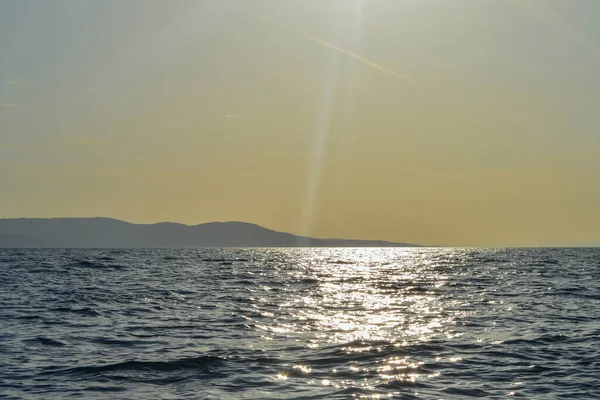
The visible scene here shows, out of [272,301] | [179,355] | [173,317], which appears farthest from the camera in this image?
[272,301]

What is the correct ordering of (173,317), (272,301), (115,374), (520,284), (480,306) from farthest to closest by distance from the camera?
(520,284) < (272,301) < (480,306) < (173,317) < (115,374)

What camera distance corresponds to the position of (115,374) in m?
19.3

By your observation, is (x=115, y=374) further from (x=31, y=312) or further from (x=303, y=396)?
(x=31, y=312)

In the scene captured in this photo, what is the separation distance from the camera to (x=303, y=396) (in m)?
16.9

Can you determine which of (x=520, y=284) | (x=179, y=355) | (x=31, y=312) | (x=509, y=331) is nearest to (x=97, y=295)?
(x=31, y=312)

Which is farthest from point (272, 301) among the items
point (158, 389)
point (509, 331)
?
point (158, 389)

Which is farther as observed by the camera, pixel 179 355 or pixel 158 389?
pixel 179 355

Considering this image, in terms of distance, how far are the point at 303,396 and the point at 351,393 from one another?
1.28 m

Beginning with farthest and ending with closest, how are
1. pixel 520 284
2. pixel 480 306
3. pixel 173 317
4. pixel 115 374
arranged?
pixel 520 284, pixel 480 306, pixel 173 317, pixel 115 374

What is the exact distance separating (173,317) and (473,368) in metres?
Result: 16.2

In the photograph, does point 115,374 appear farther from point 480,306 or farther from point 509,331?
point 480,306

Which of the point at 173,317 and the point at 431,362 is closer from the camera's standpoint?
the point at 431,362

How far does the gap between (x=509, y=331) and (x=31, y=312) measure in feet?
75.5

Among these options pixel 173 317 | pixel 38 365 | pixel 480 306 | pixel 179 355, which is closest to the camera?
pixel 38 365
